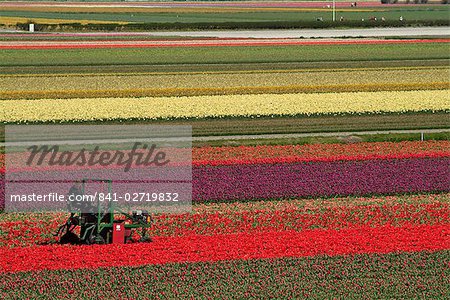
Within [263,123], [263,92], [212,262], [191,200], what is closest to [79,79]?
[263,92]

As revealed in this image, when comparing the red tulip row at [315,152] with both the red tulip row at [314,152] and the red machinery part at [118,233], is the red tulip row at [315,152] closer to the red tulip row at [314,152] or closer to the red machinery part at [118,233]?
the red tulip row at [314,152]

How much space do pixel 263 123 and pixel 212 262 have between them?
81.1 ft

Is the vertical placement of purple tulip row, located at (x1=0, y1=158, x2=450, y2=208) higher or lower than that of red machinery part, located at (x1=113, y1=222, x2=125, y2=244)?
lower

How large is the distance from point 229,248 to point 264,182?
31.8ft

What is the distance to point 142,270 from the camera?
80.0 feet

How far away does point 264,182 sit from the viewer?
36.0 m

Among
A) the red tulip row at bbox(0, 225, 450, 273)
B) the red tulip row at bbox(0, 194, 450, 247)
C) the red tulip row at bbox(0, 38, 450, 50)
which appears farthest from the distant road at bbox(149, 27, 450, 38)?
the red tulip row at bbox(0, 225, 450, 273)

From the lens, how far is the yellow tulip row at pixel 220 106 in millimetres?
51019

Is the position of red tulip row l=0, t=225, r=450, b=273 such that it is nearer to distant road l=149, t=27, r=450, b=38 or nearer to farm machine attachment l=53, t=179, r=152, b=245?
farm machine attachment l=53, t=179, r=152, b=245

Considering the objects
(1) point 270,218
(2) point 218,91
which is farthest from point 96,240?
(2) point 218,91

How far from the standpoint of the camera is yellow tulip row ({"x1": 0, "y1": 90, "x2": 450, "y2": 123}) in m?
51.0

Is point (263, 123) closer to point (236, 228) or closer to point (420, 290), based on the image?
point (236, 228)

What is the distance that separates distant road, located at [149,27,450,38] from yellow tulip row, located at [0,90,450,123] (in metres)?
45.7

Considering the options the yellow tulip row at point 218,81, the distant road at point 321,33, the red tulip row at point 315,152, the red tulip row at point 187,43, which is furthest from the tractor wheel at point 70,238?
the distant road at point 321,33
